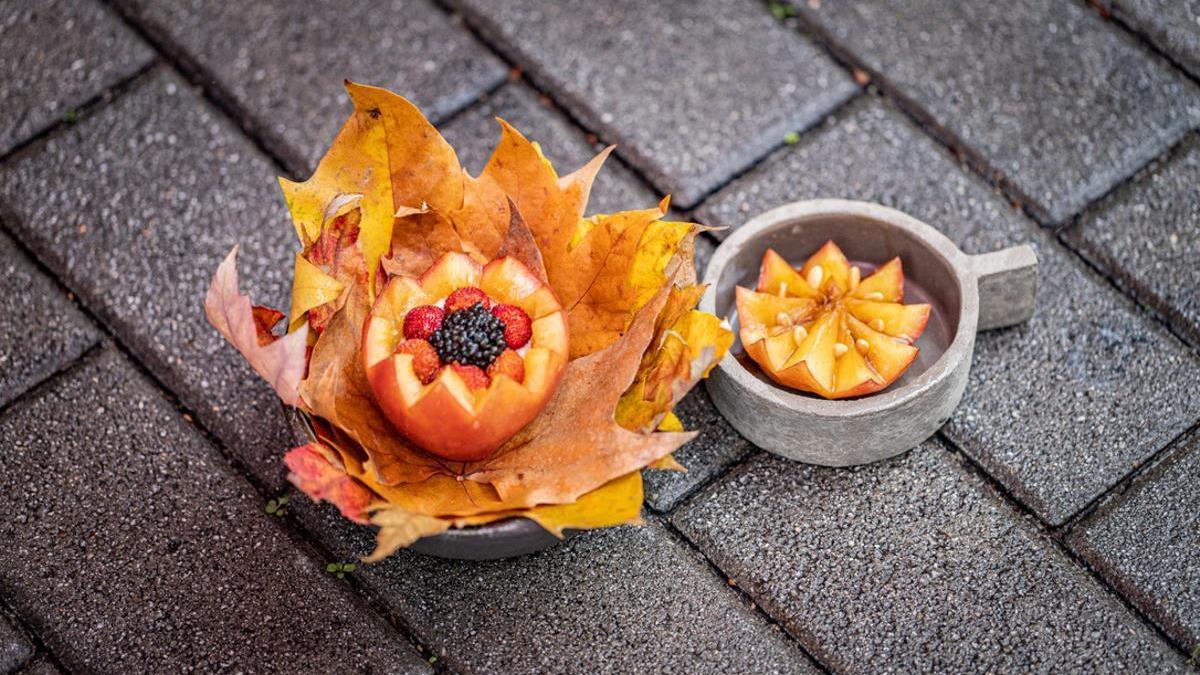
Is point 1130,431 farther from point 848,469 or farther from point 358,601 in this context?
point 358,601

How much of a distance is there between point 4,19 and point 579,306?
3.93 feet

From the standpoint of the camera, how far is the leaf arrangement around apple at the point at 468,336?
1351mm

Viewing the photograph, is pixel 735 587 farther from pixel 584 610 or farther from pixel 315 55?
pixel 315 55

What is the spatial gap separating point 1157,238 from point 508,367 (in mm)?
1033

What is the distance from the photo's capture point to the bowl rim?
1.53 meters

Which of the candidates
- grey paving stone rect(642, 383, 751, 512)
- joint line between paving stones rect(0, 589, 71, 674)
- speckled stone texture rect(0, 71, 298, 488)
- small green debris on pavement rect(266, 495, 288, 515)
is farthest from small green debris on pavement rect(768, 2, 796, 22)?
joint line between paving stones rect(0, 589, 71, 674)

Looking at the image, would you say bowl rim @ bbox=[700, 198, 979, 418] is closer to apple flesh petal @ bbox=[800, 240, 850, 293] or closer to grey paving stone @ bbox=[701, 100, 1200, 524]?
apple flesh petal @ bbox=[800, 240, 850, 293]

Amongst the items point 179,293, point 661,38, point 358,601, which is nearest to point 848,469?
point 358,601

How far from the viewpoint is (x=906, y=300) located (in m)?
1.71

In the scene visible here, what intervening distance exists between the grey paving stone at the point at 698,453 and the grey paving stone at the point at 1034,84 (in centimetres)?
60

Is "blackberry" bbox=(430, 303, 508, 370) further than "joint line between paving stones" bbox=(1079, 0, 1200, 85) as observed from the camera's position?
No

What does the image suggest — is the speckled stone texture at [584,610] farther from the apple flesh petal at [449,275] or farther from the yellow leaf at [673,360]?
the apple flesh petal at [449,275]

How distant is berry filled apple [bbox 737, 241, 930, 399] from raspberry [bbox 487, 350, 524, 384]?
13.4 inches

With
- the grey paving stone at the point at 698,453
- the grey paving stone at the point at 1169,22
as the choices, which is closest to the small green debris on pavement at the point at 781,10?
the grey paving stone at the point at 1169,22
